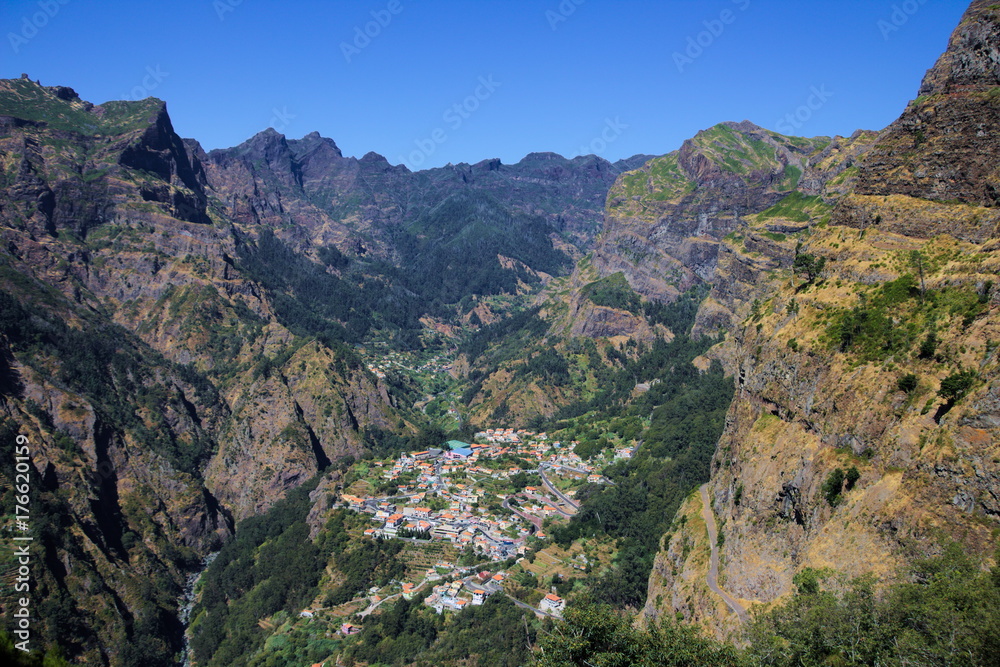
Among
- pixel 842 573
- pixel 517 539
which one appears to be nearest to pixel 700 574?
pixel 842 573

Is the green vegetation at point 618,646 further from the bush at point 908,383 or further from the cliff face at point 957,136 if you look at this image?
the cliff face at point 957,136

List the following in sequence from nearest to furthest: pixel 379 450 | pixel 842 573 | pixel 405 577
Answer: pixel 842 573 → pixel 405 577 → pixel 379 450

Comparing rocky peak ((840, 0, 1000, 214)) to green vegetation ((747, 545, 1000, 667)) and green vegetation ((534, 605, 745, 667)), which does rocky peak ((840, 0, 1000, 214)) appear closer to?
green vegetation ((747, 545, 1000, 667))

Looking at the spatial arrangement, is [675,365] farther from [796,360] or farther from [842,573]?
[842,573]

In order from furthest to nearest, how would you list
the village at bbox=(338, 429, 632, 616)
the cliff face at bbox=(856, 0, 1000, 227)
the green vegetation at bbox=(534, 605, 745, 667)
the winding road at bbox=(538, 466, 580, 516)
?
the winding road at bbox=(538, 466, 580, 516) → the village at bbox=(338, 429, 632, 616) → the cliff face at bbox=(856, 0, 1000, 227) → the green vegetation at bbox=(534, 605, 745, 667)

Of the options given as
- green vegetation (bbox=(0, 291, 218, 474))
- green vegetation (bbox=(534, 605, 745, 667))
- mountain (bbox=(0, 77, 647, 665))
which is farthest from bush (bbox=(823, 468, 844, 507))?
green vegetation (bbox=(0, 291, 218, 474))

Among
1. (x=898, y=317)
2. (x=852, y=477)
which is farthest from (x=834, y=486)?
(x=898, y=317)

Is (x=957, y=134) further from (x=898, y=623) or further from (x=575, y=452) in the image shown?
(x=575, y=452)
